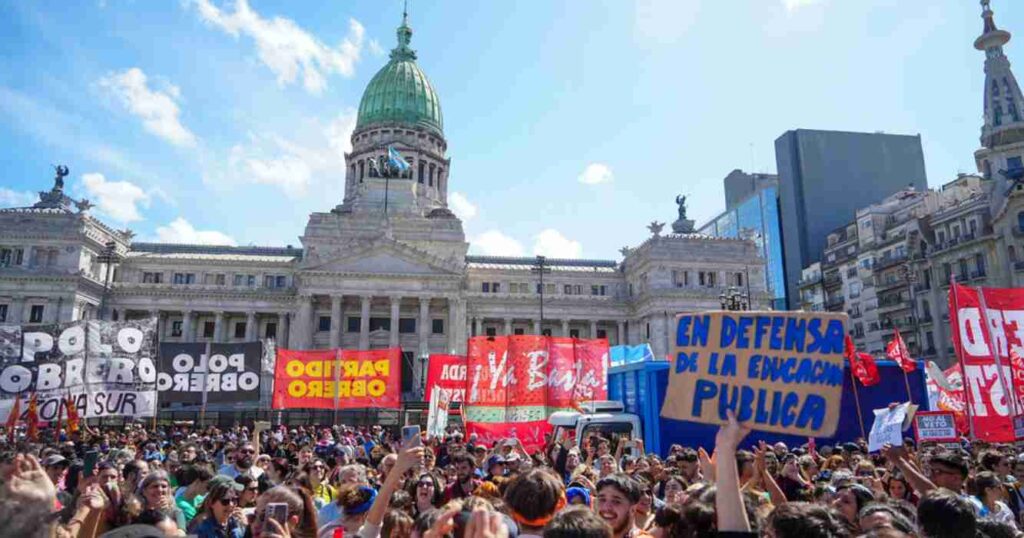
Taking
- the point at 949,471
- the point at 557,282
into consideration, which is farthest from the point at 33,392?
the point at 557,282

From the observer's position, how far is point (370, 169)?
79.2m

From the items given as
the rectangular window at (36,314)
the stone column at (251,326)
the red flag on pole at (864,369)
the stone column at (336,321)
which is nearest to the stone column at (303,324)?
the stone column at (336,321)

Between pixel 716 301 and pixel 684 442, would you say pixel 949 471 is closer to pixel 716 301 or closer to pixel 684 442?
pixel 684 442

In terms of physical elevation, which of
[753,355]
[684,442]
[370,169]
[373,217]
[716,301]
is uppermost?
[370,169]

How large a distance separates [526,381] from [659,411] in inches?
204

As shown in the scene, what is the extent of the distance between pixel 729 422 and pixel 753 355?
69cm

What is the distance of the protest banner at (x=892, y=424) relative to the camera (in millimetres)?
8916

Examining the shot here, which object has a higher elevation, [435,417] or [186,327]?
[186,327]

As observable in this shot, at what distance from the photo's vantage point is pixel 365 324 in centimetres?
5638

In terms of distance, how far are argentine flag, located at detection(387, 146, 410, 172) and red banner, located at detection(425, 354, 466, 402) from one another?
51633 millimetres

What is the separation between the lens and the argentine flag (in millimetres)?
73062

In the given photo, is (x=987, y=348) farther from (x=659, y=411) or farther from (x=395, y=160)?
(x=395, y=160)

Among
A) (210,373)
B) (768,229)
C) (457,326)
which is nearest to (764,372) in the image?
(210,373)

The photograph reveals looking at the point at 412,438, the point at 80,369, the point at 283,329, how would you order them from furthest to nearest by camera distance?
1. the point at 283,329
2. the point at 80,369
3. the point at 412,438
